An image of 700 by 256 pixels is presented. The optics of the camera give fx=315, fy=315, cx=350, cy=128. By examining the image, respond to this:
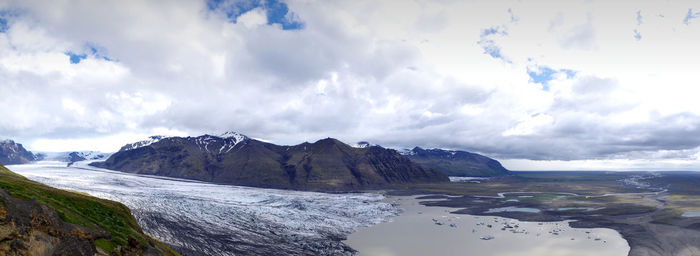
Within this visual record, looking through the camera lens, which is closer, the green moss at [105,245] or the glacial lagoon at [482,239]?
the green moss at [105,245]

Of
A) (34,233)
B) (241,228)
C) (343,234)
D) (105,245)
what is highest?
(34,233)

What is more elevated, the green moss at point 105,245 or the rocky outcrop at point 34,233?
the rocky outcrop at point 34,233

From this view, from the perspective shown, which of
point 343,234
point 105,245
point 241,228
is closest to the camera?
point 105,245

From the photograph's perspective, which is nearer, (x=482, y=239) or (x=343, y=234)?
(x=482, y=239)

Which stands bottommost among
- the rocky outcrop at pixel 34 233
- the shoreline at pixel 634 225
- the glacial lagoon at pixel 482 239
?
the glacial lagoon at pixel 482 239

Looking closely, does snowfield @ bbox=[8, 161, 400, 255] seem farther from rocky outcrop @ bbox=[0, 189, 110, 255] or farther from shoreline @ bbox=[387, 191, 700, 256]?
shoreline @ bbox=[387, 191, 700, 256]

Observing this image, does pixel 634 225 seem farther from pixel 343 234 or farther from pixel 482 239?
pixel 343 234

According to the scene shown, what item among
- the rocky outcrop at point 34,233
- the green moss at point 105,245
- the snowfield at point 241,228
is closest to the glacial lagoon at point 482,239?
the snowfield at point 241,228

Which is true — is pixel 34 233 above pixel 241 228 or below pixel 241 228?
above

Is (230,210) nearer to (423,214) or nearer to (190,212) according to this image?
(190,212)

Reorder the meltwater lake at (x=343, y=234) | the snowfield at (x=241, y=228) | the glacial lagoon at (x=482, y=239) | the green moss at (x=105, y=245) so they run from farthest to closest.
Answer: the glacial lagoon at (x=482, y=239) → the meltwater lake at (x=343, y=234) → the snowfield at (x=241, y=228) → the green moss at (x=105, y=245)

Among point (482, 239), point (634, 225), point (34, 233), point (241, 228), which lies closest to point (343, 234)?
point (241, 228)

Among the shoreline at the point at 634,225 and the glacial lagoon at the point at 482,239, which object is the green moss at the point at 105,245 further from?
the shoreline at the point at 634,225

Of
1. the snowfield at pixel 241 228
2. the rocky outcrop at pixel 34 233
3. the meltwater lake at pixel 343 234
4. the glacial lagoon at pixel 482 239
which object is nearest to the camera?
the rocky outcrop at pixel 34 233
